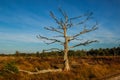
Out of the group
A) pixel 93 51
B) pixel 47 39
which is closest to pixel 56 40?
pixel 47 39

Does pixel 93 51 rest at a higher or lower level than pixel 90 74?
higher

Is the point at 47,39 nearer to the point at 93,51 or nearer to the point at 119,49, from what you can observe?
the point at 119,49

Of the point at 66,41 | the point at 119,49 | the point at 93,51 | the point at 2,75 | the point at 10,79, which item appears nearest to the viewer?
the point at 10,79

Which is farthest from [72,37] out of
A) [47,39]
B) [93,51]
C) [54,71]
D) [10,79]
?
[93,51]

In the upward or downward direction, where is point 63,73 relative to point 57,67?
downward

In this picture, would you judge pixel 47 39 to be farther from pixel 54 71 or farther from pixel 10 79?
pixel 10 79

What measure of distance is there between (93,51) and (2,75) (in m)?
98.3

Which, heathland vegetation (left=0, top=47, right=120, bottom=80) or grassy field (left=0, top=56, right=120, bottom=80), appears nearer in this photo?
grassy field (left=0, top=56, right=120, bottom=80)

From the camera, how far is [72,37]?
1633 centimetres

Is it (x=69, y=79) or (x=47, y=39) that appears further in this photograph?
(x=47, y=39)

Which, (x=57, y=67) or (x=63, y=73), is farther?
(x=57, y=67)

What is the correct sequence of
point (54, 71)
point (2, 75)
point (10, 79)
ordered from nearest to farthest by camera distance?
point (10, 79), point (2, 75), point (54, 71)

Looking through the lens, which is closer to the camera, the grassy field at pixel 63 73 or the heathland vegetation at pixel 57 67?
the grassy field at pixel 63 73

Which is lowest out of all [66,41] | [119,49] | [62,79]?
[62,79]
